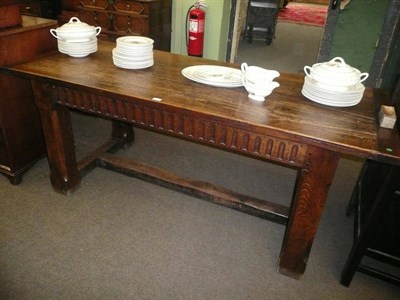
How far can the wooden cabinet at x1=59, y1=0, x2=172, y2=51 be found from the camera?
10.5ft

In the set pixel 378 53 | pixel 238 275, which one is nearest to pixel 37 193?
pixel 238 275

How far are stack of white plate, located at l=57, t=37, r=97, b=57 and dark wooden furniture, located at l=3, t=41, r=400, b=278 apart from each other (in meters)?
0.04

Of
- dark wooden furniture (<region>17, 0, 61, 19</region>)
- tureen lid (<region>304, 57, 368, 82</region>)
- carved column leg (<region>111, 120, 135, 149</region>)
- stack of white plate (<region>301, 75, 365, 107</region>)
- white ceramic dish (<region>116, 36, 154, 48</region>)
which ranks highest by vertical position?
tureen lid (<region>304, 57, 368, 82</region>)

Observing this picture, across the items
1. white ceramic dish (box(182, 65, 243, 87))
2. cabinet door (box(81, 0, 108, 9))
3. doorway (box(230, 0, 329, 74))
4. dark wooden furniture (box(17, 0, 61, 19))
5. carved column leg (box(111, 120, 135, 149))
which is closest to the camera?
white ceramic dish (box(182, 65, 243, 87))

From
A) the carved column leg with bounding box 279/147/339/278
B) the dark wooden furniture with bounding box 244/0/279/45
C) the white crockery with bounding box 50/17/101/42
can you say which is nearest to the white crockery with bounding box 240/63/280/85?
the carved column leg with bounding box 279/147/339/278

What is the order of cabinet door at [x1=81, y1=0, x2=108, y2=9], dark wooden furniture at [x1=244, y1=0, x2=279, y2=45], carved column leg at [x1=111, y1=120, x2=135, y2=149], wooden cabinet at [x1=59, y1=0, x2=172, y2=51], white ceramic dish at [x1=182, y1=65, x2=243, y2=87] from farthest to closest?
1. dark wooden furniture at [x1=244, y1=0, x2=279, y2=45]
2. cabinet door at [x1=81, y1=0, x2=108, y2=9]
3. wooden cabinet at [x1=59, y1=0, x2=172, y2=51]
4. carved column leg at [x1=111, y1=120, x2=135, y2=149]
5. white ceramic dish at [x1=182, y1=65, x2=243, y2=87]

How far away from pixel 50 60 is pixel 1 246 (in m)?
1.00

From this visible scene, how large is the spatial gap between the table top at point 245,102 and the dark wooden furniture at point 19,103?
8.1 inches

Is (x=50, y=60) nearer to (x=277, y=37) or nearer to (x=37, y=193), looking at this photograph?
(x=37, y=193)

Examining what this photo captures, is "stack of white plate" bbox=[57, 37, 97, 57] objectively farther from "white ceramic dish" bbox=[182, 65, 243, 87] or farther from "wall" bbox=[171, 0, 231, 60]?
"wall" bbox=[171, 0, 231, 60]

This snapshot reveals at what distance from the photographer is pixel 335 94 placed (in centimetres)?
134

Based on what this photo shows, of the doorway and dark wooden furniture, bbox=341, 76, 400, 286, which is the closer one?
dark wooden furniture, bbox=341, 76, 400, 286

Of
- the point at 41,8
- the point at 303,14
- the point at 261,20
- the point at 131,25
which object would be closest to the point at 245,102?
the point at 131,25

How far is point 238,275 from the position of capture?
1571 mm
